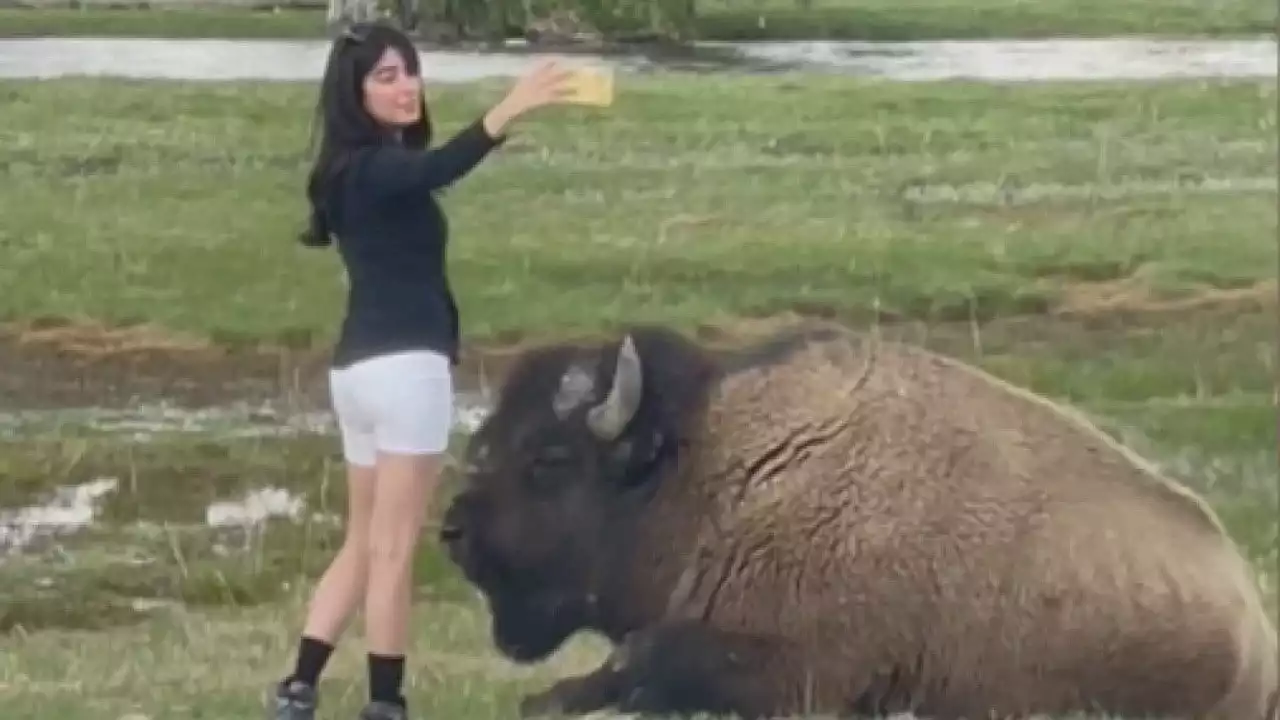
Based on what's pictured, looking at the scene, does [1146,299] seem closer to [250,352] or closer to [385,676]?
[250,352]

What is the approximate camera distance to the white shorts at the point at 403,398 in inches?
191

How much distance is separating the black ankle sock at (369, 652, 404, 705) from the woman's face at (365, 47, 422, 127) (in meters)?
1.07

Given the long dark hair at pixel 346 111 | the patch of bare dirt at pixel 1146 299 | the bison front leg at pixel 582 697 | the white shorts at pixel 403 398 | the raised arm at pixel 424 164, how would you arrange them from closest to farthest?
the raised arm at pixel 424 164
the white shorts at pixel 403 398
the long dark hair at pixel 346 111
the bison front leg at pixel 582 697
the patch of bare dirt at pixel 1146 299

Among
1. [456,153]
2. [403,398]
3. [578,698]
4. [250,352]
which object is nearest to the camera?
[456,153]

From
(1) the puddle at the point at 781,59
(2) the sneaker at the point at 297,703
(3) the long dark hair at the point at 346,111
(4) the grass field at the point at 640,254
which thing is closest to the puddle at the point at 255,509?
(4) the grass field at the point at 640,254

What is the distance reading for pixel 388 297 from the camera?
192 inches

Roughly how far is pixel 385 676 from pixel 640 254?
4250mm

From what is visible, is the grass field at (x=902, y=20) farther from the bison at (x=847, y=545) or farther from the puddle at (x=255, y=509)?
the bison at (x=847, y=545)

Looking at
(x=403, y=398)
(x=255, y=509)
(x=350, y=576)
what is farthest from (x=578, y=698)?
(x=255, y=509)

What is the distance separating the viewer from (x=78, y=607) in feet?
25.9

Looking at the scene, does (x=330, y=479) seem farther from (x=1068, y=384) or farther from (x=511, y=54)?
(x=1068, y=384)

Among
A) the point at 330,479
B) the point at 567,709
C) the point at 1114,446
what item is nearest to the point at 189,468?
the point at 330,479

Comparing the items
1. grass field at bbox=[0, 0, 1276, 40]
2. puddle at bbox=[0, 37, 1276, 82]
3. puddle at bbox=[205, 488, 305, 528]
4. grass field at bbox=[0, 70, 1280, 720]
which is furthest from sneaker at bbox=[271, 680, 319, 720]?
grass field at bbox=[0, 0, 1276, 40]

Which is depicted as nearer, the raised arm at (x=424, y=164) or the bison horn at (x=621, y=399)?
the raised arm at (x=424, y=164)
